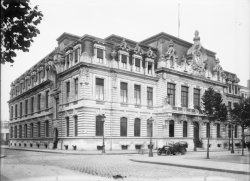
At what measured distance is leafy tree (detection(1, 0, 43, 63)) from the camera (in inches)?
405

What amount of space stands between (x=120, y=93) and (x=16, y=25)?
30.0 m

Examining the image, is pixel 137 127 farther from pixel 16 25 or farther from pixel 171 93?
pixel 16 25

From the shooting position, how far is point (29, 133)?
53750mm

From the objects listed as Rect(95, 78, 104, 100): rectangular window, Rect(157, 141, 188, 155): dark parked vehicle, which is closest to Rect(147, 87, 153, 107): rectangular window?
Rect(95, 78, 104, 100): rectangular window

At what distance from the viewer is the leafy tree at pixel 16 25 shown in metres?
10.3

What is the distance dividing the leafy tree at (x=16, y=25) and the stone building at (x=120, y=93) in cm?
2322

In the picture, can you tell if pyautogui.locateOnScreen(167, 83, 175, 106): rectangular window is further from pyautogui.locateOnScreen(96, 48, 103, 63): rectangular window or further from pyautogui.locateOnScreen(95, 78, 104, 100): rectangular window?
pyautogui.locateOnScreen(96, 48, 103, 63): rectangular window

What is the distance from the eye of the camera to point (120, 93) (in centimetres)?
4025

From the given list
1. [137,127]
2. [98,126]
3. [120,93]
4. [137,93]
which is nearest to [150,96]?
[137,93]

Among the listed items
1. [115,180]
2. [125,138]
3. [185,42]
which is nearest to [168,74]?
[185,42]

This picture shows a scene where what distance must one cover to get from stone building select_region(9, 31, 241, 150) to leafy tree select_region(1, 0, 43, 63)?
914 inches

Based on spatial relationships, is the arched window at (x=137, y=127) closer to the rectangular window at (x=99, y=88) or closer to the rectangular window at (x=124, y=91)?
the rectangular window at (x=124, y=91)

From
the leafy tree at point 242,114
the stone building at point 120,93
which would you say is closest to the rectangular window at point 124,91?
the stone building at point 120,93

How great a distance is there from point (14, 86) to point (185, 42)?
119 ft
